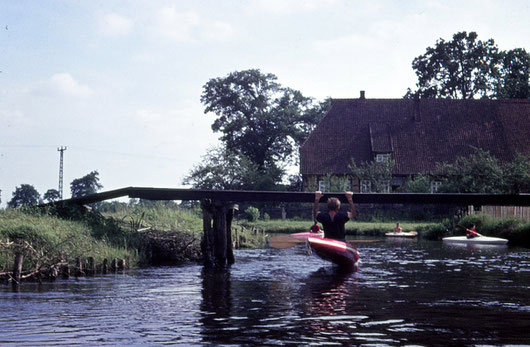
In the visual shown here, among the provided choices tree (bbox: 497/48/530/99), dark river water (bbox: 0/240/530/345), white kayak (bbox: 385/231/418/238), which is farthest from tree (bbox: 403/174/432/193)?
dark river water (bbox: 0/240/530/345)

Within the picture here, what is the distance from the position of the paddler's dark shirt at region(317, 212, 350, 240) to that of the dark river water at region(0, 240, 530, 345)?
99 cm

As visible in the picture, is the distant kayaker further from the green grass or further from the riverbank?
the green grass

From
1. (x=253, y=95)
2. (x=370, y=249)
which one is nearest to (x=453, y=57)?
(x=253, y=95)

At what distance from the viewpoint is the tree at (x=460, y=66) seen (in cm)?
5466

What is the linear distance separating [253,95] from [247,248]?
34.6m

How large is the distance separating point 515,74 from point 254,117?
22494 millimetres

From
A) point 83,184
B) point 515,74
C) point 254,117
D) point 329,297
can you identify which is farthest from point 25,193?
point 329,297

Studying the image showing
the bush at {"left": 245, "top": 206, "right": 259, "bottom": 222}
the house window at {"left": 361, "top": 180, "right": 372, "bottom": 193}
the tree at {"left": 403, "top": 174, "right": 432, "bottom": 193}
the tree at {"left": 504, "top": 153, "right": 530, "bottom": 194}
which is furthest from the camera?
the house window at {"left": 361, "top": 180, "right": 372, "bottom": 193}

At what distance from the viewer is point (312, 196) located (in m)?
17.9

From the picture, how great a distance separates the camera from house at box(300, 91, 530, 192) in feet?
155

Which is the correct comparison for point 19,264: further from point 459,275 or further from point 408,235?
point 408,235

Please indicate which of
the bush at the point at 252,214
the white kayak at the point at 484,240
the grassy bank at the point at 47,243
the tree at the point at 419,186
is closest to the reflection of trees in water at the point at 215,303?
the grassy bank at the point at 47,243

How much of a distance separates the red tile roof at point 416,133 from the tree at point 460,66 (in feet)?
16.9

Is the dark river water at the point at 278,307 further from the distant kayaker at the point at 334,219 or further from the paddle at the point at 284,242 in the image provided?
the paddle at the point at 284,242
